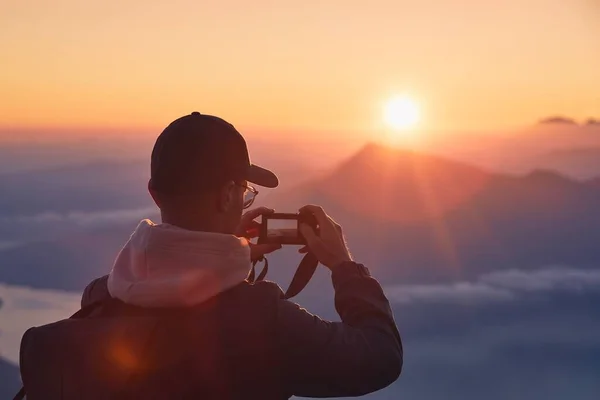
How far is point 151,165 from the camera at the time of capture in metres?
2.84

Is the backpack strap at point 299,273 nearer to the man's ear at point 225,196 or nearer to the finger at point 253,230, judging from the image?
the finger at point 253,230

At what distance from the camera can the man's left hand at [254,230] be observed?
3.35 m

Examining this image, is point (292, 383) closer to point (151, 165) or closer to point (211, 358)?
point (211, 358)

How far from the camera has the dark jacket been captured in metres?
2.56

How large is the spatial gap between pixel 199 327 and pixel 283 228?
89 cm

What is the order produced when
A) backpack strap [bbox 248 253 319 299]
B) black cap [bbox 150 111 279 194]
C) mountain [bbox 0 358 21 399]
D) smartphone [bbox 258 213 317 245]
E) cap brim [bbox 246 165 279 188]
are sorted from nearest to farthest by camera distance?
black cap [bbox 150 111 279 194], cap brim [bbox 246 165 279 188], smartphone [bbox 258 213 317 245], backpack strap [bbox 248 253 319 299], mountain [bbox 0 358 21 399]

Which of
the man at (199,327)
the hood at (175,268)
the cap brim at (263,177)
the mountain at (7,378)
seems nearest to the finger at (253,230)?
the cap brim at (263,177)

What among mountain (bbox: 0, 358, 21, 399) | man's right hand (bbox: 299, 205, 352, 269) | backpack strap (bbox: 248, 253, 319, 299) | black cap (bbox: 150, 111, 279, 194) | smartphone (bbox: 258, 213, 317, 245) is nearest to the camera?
black cap (bbox: 150, 111, 279, 194)

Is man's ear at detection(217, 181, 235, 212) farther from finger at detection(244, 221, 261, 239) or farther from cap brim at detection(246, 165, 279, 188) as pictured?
finger at detection(244, 221, 261, 239)

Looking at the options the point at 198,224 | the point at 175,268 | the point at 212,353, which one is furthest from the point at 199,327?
the point at 198,224

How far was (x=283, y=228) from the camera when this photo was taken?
3.35 metres

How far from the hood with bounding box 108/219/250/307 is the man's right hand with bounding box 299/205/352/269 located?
499 mm

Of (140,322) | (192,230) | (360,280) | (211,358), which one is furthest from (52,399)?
(360,280)

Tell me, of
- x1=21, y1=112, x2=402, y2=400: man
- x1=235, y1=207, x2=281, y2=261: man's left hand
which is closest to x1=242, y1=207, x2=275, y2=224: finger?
x1=235, y1=207, x2=281, y2=261: man's left hand
